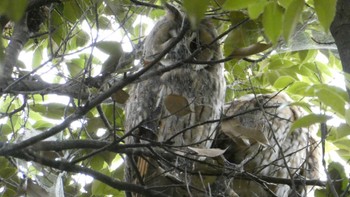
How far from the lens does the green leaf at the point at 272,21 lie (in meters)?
0.85

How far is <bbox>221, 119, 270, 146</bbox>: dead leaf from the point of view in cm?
146

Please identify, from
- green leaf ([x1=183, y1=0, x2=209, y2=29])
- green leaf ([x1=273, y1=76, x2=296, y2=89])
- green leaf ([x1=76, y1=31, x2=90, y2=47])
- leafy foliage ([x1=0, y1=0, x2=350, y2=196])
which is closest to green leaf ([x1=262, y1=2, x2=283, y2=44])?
leafy foliage ([x1=0, y1=0, x2=350, y2=196])

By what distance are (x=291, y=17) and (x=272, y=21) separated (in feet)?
0.23

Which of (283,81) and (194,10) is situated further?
(283,81)

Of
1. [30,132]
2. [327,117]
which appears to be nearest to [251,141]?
[327,117]

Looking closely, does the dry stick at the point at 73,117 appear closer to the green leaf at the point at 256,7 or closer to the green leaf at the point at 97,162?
the green leaf at the point at 256,7

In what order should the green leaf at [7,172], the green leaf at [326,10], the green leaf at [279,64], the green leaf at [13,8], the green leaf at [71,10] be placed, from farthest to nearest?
the green leaf at [279,64], the green leaf at [7,172], the green leaf at [71,10], the green leaf at [326,10], the green leaf at [13,8]

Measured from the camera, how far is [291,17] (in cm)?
79

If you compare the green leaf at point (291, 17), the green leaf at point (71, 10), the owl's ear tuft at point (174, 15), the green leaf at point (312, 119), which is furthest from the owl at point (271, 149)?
the green leaf at point (291, 17)

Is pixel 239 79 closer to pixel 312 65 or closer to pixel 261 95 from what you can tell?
pixel 261 95

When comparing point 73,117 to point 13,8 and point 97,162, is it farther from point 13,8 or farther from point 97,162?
point 97,162

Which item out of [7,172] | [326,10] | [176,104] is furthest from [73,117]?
[7,172]

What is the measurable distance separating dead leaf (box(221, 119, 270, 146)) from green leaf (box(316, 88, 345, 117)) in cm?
57

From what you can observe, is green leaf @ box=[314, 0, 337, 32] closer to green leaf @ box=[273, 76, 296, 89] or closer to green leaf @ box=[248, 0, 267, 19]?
green leaf @ box=[248, 0, 267, 19]
